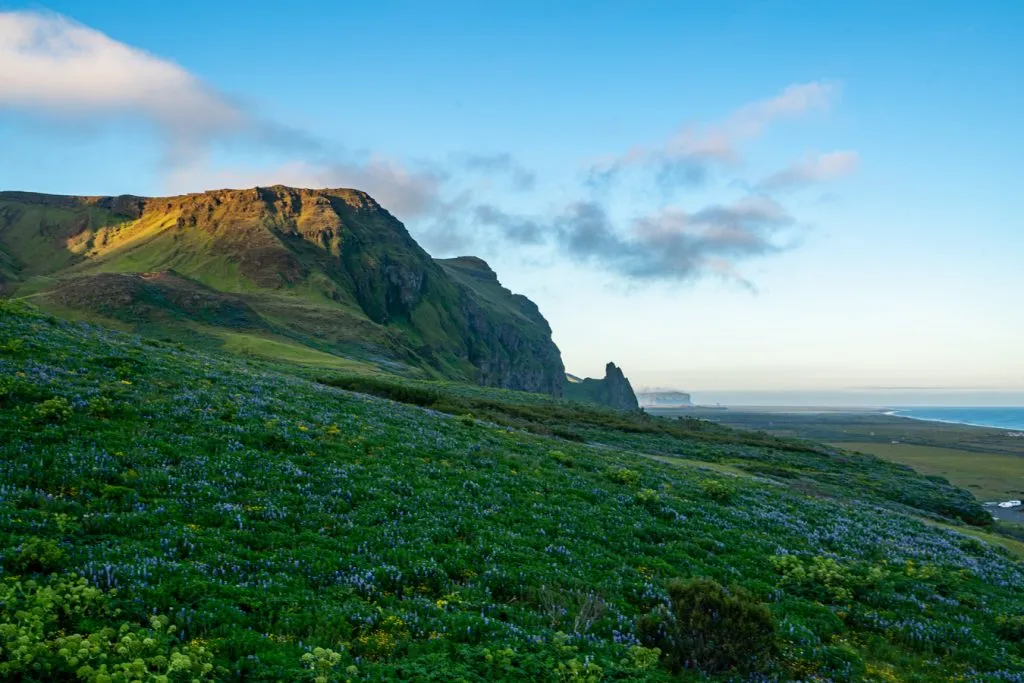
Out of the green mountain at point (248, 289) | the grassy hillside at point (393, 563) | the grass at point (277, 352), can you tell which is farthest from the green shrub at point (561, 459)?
the green mountain at point (248, 289)

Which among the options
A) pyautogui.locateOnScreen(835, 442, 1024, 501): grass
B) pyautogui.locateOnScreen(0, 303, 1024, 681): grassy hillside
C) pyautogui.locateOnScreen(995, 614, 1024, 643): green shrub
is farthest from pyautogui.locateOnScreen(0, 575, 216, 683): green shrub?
pyautogui.locateOnScreen(835, 442, 1024, 501): grass

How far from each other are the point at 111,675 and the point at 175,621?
1808 mm

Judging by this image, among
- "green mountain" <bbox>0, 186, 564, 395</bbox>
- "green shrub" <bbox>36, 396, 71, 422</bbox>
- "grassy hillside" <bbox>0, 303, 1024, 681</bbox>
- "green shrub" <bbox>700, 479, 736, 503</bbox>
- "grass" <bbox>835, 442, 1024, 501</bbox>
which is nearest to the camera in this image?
"grassy hillside" <bbox>0, 303, 1024, 681</bbox>

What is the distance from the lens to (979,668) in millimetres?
10695

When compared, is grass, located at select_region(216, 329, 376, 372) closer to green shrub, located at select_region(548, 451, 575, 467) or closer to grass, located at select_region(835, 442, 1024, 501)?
green shrub, located at select_region(548, 451, 575, 467)

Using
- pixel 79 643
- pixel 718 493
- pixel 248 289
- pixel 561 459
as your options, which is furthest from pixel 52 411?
pixel 248 289

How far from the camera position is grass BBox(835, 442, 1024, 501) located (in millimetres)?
65500

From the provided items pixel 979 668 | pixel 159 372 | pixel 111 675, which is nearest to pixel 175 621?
pixel 111 675

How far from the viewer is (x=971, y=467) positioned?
281 feet

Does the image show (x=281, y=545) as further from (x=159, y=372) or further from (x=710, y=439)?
(x=710, y=439)

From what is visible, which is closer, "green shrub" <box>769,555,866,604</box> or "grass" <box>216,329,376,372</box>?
"green shrub" <box>769,555,866,604</box>

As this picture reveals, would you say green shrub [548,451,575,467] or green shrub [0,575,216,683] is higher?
green shrub [0,575,216,683]

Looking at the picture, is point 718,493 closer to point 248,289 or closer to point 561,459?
point 561,459

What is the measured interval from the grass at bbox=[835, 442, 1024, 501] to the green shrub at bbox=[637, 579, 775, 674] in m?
70.1
